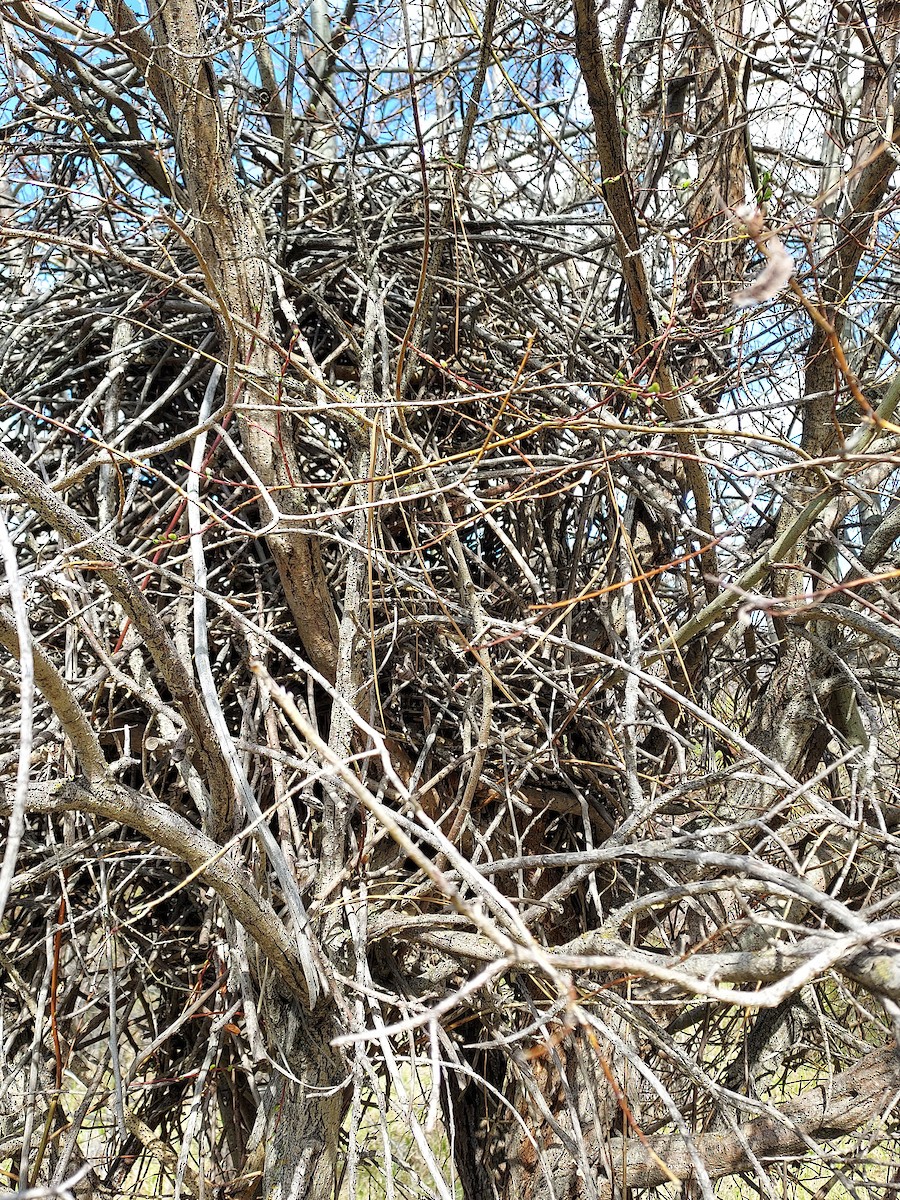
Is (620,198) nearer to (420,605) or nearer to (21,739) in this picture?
(420,605)

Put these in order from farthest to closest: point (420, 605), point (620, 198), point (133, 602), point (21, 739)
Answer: point (420, 605)
point (620, 198)
point (133, 602)
point (21, 739)

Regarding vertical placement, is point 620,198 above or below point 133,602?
above

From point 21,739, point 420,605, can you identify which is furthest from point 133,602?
point 420,605

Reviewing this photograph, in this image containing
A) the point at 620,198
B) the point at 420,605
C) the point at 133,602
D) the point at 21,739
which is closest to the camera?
the point at 21,739

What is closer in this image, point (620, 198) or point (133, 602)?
point (133, 602)

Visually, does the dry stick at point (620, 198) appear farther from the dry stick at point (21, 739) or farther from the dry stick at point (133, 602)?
the dry stick at point (21, 739)

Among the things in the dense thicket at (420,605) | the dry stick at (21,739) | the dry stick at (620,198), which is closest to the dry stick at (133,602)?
the dense thicket at (420,605)

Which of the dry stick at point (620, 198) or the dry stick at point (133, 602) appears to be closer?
the dry stick at point (133, 602)

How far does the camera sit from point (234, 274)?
5.64 ft

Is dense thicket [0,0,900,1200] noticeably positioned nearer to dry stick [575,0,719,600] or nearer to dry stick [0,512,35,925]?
dry stick [575,0,719,600]

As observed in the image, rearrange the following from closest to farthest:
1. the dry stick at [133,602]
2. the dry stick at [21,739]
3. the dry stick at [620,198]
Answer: the dry stick at [21,739], the dry stick at [133,602], the dry stick at [620,198]

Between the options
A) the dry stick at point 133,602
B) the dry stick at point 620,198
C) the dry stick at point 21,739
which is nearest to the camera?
the dry stick at point 21,739

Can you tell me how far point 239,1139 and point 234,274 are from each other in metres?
1.82

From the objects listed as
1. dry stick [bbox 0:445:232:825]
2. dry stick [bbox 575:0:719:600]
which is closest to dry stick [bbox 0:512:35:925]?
dry stick [bbox 0:445:232:825]
